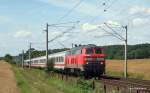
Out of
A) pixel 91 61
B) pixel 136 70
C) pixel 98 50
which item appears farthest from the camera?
pixel 136 70

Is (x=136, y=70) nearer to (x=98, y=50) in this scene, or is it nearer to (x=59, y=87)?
(x=98, y=50)

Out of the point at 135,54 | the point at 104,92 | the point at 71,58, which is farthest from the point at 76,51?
the point at 135,54

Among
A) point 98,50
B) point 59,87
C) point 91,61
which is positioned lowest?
point 59,87

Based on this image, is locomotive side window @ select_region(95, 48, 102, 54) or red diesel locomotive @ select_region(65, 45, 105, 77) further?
locomotive side window @ select_region(95, 48, 102, 54)

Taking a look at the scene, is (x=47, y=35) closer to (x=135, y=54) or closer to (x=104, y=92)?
(x=104, y=92)

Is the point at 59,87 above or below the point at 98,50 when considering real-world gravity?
below

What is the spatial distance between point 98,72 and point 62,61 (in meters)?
17.0

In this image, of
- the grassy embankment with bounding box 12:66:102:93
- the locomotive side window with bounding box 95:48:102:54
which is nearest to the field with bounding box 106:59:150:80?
the locomotive side window with bounding box 95:48:102:54

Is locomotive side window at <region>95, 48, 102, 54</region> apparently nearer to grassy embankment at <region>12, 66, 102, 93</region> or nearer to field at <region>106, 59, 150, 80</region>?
grassy embankment at <region>12, 66, 102, 93</region>

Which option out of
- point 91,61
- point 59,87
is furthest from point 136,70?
point 59,87

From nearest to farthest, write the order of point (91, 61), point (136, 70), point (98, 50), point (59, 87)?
1. point (59, 87)
2. point (91, 61)
3. point (98, 50)
4. point (136, 70)

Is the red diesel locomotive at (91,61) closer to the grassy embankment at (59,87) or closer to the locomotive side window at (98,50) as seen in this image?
Answer: the locomotive side window at (98,50)

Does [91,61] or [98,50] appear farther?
[98,50]

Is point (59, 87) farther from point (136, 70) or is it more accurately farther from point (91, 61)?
point (136, 70)
